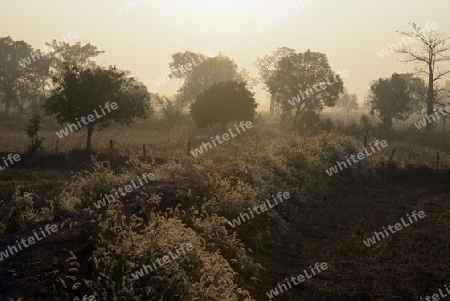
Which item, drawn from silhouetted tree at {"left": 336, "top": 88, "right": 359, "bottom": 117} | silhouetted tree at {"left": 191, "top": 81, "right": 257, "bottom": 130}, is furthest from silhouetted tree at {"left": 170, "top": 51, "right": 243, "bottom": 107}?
silhouetted tree at {"left": 336, "top": 88, "right": 359, "bottom": 117}

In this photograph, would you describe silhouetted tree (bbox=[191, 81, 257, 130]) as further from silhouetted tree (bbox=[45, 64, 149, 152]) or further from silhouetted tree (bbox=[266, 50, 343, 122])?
silhouetted tree (bbox=[266, 50, 343, 122])

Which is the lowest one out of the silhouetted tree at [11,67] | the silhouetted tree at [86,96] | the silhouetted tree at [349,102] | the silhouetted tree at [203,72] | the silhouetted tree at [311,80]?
the silhouetted tree at [349,102]

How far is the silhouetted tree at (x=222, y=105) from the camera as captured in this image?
4409cm

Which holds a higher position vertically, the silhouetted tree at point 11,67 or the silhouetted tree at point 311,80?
the silhouetted tree at point 11,67

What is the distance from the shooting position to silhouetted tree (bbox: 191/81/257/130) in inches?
1736

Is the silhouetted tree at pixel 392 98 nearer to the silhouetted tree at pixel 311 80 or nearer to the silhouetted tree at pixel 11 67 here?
the silhouetted tree at pixel 311 80

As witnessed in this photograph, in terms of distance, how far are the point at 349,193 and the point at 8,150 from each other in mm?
23344

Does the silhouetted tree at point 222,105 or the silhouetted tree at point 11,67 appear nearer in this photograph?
the silhouetted tree at point 222,105

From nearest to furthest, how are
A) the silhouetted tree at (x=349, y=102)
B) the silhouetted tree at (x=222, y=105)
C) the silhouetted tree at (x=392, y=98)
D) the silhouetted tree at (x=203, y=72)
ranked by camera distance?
the silhouetted tree at (x=222, y=105), the silhouetted tree at (x=392, y=98), the silhouetted tree at (x=203, y=72), the silhouetted tree at (x=349, y=102)

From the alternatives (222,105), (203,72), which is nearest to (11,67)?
(203,72)

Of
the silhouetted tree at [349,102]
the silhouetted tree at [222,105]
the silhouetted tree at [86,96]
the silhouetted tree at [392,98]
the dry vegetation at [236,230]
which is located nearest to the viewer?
the dry vegetation at [236,230]

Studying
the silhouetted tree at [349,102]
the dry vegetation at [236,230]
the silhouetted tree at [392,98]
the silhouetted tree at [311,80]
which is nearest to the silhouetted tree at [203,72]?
the silhouetted tree at [311,80]

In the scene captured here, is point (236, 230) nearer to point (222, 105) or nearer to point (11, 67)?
point (222, 105)

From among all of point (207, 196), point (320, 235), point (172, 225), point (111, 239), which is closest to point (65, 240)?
point (111, 239)
